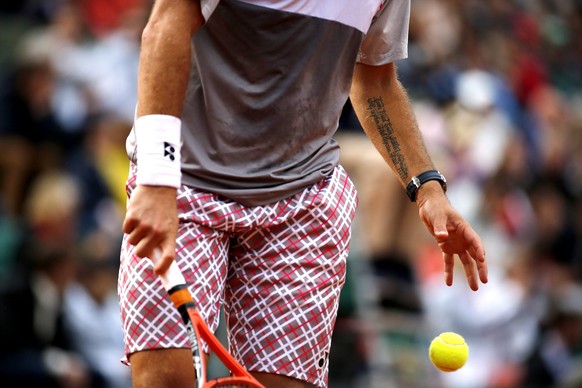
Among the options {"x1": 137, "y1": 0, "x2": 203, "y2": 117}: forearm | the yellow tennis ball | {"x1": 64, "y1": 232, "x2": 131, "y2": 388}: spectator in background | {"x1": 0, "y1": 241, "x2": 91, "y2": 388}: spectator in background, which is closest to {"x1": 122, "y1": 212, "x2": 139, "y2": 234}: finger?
{"x1": 137, "y1": 0, "x2": 203, "y2": 117}: forearm

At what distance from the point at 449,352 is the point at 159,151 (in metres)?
1.48

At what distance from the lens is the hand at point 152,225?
3.66m

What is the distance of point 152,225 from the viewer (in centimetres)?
366

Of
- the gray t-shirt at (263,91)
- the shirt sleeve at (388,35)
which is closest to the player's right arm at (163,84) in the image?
the gray t-shirt at (263,91)

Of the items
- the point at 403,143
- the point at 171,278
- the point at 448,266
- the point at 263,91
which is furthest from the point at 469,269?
the point at 171,278

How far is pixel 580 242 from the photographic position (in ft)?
41.8

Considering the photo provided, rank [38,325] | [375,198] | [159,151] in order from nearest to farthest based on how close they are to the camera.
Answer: [159,151]
[38,325]
[375,198]

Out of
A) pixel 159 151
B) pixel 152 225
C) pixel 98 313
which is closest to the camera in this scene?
pixel 152 225

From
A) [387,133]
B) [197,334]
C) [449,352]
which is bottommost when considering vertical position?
[449,352]

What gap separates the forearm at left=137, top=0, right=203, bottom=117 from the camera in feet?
12.5

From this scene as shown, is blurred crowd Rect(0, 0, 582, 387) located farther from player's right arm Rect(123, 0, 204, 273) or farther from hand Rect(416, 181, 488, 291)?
player's right arm Rect(123, 0, 204, 273)

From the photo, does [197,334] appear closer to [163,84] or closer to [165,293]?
[165,293]

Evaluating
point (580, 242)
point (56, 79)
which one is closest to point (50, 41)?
point (56, 79)

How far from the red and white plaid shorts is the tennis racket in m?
0.24
